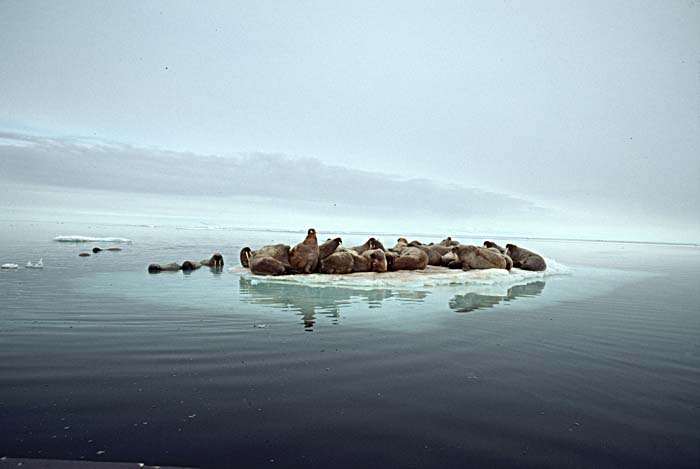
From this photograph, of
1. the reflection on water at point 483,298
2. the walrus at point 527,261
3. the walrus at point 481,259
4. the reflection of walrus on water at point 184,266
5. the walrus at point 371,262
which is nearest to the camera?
the reflection on water at point 483,298

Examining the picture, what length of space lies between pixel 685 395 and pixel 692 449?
5.98 ft

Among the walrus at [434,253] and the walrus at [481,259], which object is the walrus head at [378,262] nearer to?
the walrus at [434,253]

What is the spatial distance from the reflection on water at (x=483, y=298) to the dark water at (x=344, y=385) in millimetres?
622

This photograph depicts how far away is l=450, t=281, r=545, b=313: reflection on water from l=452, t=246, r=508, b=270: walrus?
3653mm

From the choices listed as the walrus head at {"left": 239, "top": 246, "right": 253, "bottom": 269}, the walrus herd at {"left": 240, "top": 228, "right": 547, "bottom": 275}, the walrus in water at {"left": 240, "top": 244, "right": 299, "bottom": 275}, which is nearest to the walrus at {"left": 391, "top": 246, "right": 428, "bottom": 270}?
the walrus herd at {"left": 240, "top": 228, "right": 547, "bottom": 275}

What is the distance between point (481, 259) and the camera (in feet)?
69.8

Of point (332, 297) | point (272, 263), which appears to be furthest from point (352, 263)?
point (332, 297)

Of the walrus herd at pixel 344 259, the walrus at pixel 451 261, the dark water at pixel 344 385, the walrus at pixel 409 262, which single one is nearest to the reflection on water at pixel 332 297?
the dark water at pixel 344 385

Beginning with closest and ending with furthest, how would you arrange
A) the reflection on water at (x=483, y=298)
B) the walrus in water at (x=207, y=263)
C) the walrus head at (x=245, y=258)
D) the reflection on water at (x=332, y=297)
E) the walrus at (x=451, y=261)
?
1. the reflection on water at (x=332, y=297)
2. the reflection on water at (x=483, y=298)
3. the walrus in water at (x=207, y=263)
4. the walrus head at (x=245, y=258)
5. the walrus at (x=451, y=261)

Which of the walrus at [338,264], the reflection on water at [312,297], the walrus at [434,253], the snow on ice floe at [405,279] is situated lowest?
the reflection on water at [312,297]

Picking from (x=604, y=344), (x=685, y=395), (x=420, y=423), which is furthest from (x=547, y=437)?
(x=604, y=344)

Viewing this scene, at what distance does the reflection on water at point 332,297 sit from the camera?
37.4 ft

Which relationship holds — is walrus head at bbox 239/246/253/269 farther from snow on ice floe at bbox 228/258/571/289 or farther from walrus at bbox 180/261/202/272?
walrus at bbox 180/261/202/272

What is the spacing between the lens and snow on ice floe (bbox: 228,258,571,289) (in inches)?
643
